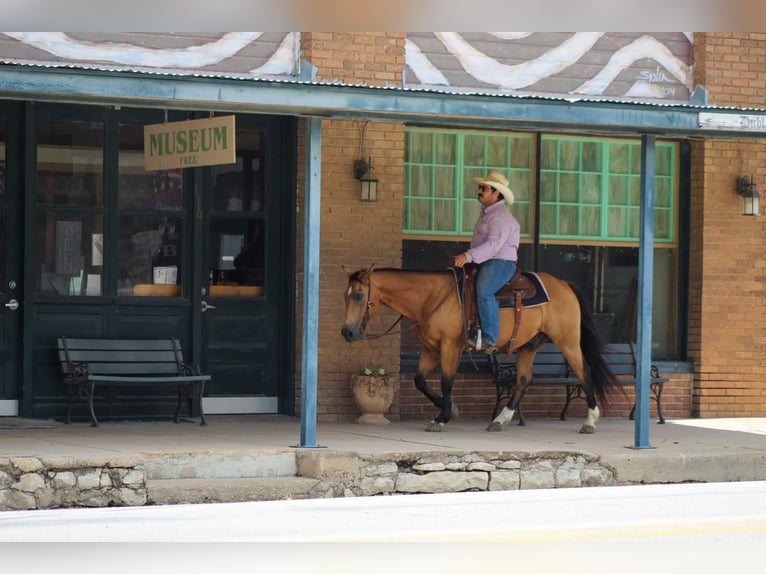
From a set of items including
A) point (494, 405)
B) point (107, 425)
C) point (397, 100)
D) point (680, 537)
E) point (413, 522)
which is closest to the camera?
point (680, 537)

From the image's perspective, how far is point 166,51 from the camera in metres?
14.6

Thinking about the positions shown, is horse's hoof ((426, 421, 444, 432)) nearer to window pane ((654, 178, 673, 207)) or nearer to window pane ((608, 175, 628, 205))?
window pane ((608, 175, 628, 205))

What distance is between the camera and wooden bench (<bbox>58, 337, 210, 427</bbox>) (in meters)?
13.9

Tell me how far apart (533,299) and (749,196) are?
11.0 feet

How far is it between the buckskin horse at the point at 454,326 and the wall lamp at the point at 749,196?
2690 millimetres

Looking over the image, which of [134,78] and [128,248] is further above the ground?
[134,78]

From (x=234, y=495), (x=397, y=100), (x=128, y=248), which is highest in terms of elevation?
(x=397, y=100)

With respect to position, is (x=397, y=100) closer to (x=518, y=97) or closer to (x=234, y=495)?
(x=518, y=97)

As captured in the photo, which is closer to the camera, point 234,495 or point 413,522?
point 413,522

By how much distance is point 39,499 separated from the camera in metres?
11.4

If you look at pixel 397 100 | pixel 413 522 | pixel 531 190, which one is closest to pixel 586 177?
pixel 531 190

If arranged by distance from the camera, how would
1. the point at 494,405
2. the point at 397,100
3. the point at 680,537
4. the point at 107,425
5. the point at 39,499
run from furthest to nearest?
the point at 494,405 → the point at 107,425 → the point at 397,100 → the point at 39,499 → the point at 680,537

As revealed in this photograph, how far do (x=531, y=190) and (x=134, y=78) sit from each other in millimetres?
5684

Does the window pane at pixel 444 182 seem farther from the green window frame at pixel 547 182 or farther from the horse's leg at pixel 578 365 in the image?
the horse's leg at pixel 578 365
